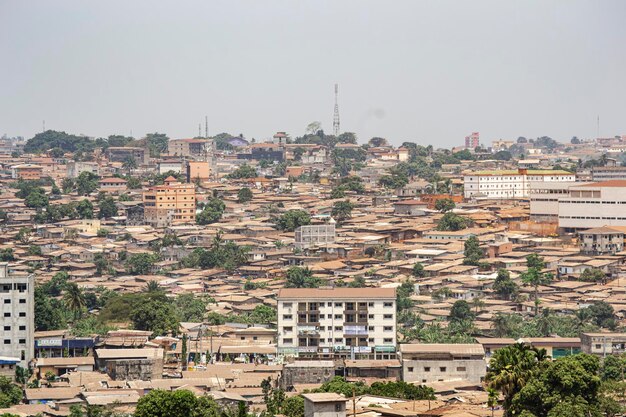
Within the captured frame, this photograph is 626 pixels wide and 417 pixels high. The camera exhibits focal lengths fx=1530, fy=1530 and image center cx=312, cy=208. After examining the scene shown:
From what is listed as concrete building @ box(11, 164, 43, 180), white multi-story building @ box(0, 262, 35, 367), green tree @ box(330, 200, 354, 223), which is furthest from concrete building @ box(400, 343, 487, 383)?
concrete building @ box(11, 164, 43, 180)

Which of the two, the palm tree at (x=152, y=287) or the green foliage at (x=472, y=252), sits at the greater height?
the green foliage at (x=472, y=252)

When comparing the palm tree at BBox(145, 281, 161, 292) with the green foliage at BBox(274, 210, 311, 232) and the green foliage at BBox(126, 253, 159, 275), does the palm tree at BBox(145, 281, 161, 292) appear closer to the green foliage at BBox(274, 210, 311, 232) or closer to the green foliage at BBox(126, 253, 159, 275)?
the green foliage at BBox(126, 253, 159, 275)

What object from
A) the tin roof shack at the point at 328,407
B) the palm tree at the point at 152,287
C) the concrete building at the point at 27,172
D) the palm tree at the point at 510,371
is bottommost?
the palm tree at the point at 152,287

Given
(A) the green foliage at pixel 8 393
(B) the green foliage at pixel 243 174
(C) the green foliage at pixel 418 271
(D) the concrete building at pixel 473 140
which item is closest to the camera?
(A) the green foliage at pixel 8 393

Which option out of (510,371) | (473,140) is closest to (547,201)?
(510,371)

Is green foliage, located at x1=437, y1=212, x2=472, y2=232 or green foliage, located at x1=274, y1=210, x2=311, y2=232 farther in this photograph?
green foliage, located at x1=274, y1=210, x2=311, y2=232

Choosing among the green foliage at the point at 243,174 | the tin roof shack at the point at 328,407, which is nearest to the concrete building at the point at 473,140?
the green foliage at the point at 243,174

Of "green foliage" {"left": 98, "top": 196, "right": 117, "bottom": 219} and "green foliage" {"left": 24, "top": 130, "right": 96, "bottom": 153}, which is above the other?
"green foliage" {"left": 24, "top": 130, "right": 96, "bottom": 153}

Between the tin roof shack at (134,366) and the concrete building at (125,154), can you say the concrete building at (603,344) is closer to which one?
the tin roof shack at (134,366)
